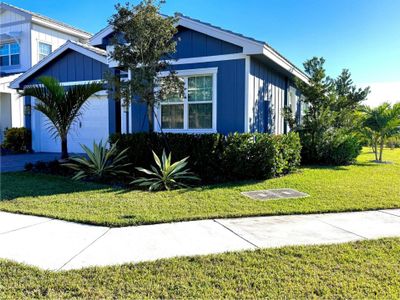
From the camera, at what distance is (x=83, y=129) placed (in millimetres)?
13500

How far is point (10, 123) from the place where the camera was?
1706 cm

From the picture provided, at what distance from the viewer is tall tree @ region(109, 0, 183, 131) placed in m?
7.82

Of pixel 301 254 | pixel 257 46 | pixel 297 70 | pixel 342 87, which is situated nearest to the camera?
pixel 301 254

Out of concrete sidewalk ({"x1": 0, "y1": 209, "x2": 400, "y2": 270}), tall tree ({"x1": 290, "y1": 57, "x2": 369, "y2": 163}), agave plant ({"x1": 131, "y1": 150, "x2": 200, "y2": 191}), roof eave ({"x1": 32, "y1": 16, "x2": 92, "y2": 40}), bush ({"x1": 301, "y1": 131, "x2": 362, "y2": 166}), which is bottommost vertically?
concrete sidewalk ({"x1": 0, "y1": 209, "x2": 400, "y2": 270})

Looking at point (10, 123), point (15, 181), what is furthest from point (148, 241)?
point (10, 123)

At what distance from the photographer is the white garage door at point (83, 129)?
12.9m

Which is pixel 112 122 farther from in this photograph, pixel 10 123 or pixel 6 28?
pixel 6 28

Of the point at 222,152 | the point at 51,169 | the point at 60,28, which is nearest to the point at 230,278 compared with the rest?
the point at 222,152

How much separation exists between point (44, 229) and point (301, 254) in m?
3.45

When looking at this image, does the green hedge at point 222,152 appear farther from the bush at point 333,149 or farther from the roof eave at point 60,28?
the roof eave at point 60,28

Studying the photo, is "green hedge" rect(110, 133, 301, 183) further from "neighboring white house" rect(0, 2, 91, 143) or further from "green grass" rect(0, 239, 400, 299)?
"neighboring white house" rect(0, 2, 91, 143)

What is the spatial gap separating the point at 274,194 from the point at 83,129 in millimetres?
9753

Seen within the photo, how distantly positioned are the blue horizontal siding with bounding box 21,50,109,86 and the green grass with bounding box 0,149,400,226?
5911mm

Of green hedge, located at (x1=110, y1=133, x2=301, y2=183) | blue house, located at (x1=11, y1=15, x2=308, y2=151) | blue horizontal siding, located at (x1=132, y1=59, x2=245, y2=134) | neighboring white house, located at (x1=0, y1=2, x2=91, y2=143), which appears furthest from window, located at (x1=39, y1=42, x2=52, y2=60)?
green hedge, located at (x1=110, y1=133, x2=301, y2=183)
